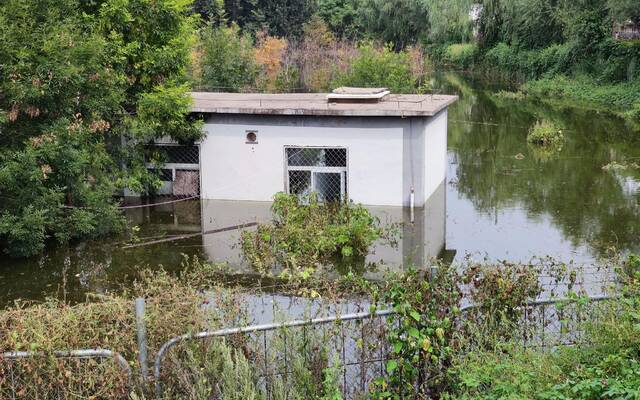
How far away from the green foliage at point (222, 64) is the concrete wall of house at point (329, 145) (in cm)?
1279

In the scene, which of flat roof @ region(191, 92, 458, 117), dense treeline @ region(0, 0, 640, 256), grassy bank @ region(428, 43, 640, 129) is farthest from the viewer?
grassy bank @ region(428, 43, 640, 129)

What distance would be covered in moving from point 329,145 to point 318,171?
26.6 inches

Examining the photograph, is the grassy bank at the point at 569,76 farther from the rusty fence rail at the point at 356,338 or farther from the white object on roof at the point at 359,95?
the rusty fence rail at the point at 356,338

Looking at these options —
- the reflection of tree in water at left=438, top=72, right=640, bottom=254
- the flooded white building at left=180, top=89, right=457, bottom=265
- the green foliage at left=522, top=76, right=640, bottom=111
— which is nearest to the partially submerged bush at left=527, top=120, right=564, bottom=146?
the reflection of tree in water at left=438, top=72, right=640, bottom=254

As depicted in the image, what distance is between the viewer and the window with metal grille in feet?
61.4

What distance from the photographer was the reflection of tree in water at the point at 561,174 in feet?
56.0

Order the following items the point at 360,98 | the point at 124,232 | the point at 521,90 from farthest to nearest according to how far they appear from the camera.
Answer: the point at 521,90
the point at 360,98
the point at 124,232

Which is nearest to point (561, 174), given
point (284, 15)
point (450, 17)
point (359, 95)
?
point (359, 95)

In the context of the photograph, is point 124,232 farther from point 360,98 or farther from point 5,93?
point 360,98

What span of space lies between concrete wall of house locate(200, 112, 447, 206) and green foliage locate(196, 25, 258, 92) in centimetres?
1279

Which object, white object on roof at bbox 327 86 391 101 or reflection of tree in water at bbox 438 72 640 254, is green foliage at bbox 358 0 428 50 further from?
white object on roof at bbox 327 86 391 101

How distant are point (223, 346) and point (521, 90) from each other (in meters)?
43.5

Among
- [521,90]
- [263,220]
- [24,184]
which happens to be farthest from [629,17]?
[24,184]

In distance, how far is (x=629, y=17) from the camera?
3953 cm
